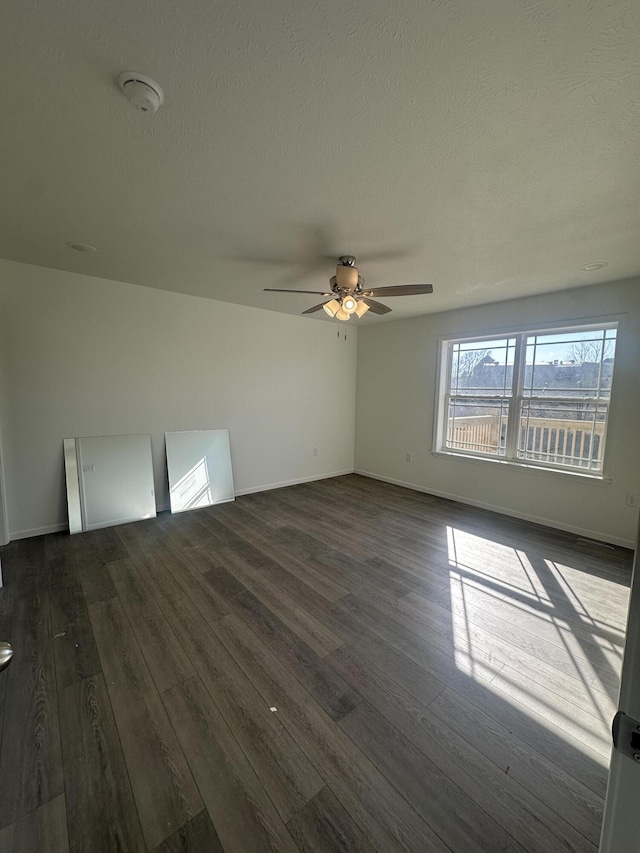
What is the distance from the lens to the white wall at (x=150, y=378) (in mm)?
3139

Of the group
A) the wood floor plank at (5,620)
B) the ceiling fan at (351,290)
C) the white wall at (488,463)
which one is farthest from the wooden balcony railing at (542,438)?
the wood floor plank at (5,620)

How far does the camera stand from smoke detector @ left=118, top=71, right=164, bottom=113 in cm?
121

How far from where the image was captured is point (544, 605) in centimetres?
232

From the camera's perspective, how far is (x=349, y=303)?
8.85ft

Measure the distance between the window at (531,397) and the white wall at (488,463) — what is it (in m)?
0.15

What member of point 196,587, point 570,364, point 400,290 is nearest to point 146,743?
point 196,587

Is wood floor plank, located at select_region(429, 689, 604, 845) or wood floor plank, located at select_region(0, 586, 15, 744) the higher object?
wood floor plank, located at select_region(0, 586, 15, 744)

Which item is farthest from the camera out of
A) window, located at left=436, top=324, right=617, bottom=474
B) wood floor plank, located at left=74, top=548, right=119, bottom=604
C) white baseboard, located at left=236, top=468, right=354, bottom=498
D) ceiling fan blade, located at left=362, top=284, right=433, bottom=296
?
white baseboard, located at left=236, top=468, right=354, bottom=498

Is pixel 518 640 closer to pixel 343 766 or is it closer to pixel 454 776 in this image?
pixel 454 776

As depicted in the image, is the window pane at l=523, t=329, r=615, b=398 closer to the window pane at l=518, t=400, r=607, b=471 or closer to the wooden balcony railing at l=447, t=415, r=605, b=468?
the window pane at l=518, t=400, r=607, b=471

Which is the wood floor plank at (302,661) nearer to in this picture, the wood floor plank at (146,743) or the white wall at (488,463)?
the wood floor plank at (146,743)

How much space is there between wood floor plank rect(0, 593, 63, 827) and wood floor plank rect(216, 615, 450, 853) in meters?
0.81

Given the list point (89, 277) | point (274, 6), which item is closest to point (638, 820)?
point (274, 6)

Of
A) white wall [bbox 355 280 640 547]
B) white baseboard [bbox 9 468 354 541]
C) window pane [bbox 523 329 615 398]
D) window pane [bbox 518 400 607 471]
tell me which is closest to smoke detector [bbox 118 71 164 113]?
white baseboard [bbox 9 468 354 541]
